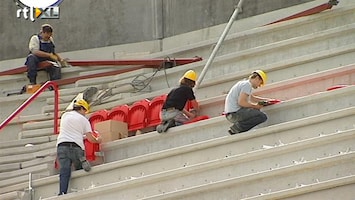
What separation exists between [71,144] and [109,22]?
5.14m

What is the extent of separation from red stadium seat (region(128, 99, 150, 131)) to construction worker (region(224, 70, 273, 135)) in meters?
1.87

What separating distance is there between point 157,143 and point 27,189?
1538 mm

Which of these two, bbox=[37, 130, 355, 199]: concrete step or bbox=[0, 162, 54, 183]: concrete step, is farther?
bbox=[0, 162, 54, 183]: concrete step

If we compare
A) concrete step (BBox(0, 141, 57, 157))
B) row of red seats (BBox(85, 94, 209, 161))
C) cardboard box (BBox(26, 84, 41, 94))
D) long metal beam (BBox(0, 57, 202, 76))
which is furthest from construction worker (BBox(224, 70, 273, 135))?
cardboard box (BBox(26, 84, 41, 94))

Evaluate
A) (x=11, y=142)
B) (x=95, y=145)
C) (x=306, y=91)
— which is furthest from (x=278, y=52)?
(x=11, y=142)

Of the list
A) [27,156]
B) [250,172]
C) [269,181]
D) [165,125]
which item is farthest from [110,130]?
[269,181]

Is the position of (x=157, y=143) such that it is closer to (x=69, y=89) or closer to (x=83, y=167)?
(x=83, y=167)

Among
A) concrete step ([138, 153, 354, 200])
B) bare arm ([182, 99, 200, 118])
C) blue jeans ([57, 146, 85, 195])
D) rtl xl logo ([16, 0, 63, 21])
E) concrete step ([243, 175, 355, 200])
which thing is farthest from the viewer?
rtl xl logo ([16, 0, 63, 21])

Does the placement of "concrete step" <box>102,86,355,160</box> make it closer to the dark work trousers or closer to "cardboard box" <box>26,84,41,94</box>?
"cardboard box" <box>26,84,41,94</box>

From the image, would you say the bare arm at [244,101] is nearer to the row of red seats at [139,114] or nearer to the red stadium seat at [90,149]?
the row of red seats at [139,114]

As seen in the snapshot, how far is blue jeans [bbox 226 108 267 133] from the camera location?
11.1 metres

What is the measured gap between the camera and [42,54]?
1553cm

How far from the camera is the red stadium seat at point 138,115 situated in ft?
42.6

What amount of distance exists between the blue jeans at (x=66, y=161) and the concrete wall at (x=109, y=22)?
177 inches
